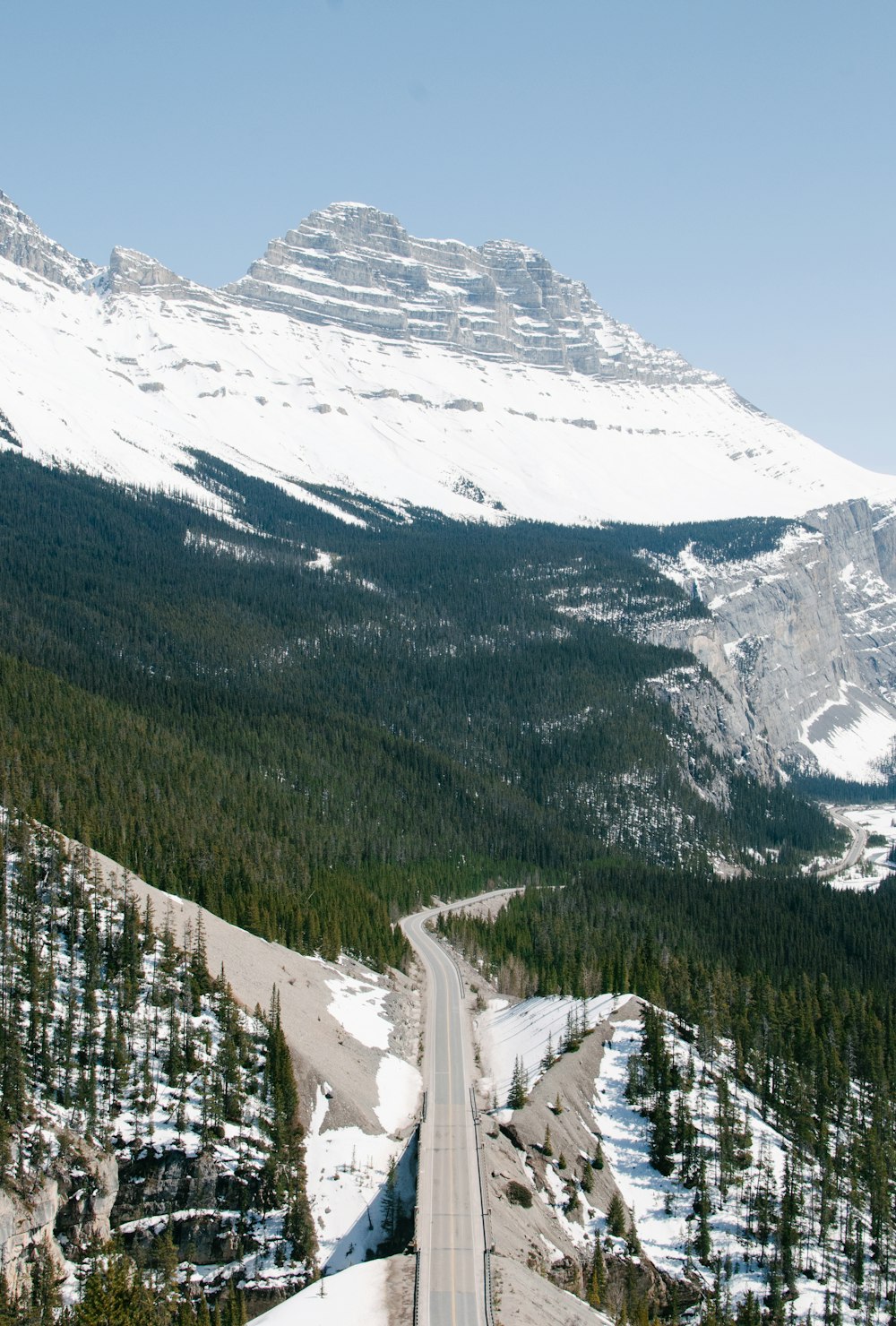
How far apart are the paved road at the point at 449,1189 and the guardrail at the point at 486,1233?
0.76 feet

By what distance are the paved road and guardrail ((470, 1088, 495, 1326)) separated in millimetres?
233

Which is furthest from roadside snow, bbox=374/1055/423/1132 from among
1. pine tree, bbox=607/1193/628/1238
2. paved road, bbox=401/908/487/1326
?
pine tree, bbox=607/1193/628/1238

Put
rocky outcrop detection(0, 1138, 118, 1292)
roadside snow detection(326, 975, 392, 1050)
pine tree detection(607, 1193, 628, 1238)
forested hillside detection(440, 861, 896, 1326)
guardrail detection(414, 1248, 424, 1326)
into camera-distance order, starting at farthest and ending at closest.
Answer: roadside snow detection(326, 975, 392, 1050) < forested hillside detection(440, 861, 896, 1326) < pine tree detection(607, 1193, 628, 1238) < rocky outcrop detection(0, 1138, 118, 1292) < guardrail detection(414, 1248, 424, 1326)

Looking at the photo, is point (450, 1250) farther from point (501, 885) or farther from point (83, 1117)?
point (501, 885)

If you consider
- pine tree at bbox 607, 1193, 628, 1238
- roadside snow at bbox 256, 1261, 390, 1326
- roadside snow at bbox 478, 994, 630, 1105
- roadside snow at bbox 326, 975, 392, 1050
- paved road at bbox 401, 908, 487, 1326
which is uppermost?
roadside snow at bbox 326, 975, 392, 1050

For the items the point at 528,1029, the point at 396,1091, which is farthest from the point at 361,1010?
the point at 528,1029

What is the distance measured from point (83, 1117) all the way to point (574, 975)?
55.3 meters

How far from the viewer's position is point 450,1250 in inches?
2453

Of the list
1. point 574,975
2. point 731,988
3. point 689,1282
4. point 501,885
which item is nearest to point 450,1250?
point 689,1282

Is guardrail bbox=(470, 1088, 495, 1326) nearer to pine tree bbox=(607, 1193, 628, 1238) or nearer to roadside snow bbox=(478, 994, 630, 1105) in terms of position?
pine tree bbox=(607, 1193, 628, 1238)

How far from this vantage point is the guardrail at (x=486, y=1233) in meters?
57.4

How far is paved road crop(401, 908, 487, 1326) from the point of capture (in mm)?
58219

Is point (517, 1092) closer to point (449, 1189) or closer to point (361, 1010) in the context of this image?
point (449, 1189)

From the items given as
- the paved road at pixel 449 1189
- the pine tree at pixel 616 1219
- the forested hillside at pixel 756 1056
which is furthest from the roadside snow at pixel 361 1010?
the pine tree at pixel 616 1219
